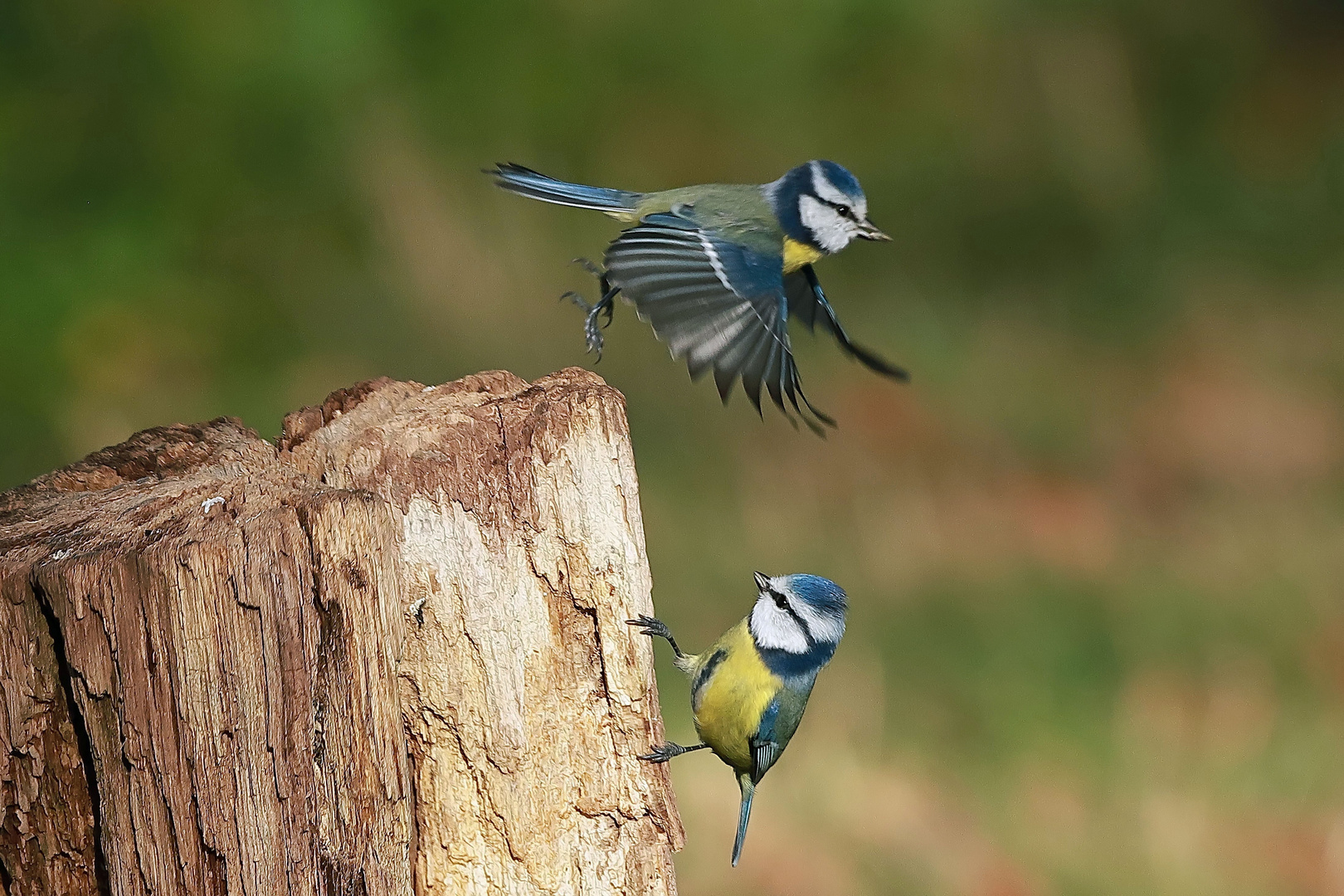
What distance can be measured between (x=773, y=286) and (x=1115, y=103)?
433cm

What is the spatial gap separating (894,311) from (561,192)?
9.84 ft

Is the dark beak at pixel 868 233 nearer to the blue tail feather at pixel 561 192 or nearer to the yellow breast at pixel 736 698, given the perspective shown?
the blue tail feather at pixel 561 192

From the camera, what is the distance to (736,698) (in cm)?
246

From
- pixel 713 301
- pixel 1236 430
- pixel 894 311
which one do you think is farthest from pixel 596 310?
pixel 1236 430

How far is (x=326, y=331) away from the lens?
557 cm

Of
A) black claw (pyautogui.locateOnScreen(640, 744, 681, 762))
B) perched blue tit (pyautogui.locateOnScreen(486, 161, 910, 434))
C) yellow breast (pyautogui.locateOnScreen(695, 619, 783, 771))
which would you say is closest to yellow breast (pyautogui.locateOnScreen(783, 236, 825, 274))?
perched blue tit (pyautogui.locateOnScreen(486, 161, 910, 434))

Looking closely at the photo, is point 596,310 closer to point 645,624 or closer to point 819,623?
point 819,623

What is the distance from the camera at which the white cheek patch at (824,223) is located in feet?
9.66

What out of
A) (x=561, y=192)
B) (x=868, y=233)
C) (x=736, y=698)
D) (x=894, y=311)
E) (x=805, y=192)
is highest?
(x=894, y=311)

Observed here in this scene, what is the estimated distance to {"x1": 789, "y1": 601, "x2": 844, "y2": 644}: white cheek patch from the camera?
2.55 m

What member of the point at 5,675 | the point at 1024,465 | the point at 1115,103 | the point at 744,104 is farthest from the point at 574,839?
the point at 1115,103

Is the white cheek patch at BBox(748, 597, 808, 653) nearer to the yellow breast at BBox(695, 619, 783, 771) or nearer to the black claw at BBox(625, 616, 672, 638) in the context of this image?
the yellow breast at BBox(695, 619, 783, 771)

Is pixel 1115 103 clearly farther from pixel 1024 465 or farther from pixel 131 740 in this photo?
pixel 131 740

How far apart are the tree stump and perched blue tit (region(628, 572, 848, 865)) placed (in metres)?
0.63
